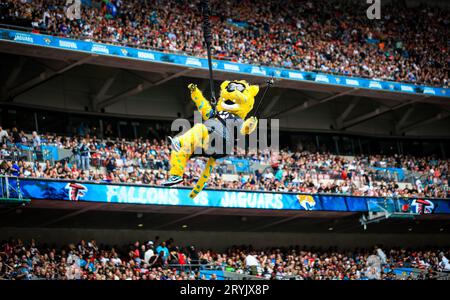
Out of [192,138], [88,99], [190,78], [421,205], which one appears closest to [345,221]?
[421,205]

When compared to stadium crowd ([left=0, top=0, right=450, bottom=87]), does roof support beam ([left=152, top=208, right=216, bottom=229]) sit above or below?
below

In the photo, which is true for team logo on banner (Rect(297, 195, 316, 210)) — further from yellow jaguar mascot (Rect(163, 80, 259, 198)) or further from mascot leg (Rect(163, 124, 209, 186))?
mascot leg (Rect(163, 124, 209, 186))

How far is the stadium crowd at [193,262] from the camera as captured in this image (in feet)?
61.4

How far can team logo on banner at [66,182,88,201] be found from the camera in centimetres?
2002

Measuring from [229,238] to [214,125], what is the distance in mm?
15009

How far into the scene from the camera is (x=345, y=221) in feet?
86.3

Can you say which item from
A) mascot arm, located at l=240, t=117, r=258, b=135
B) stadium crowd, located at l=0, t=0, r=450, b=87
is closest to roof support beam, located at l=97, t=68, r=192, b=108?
stadium crowd, located at l=0, t=0, r=450, b=87

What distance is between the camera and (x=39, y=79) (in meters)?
23.5

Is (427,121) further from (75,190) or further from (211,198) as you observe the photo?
(75,190)

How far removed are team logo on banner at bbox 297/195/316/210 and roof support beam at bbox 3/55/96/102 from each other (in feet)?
26.2

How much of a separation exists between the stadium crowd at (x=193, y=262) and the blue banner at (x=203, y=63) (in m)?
5.88

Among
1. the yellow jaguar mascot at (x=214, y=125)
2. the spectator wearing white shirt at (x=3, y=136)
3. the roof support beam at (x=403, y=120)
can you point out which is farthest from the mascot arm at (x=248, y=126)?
the roof support beam at (x=403, y=120)

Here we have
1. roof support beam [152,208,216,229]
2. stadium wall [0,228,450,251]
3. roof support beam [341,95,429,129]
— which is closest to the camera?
roof support beam [152,208,216,229]

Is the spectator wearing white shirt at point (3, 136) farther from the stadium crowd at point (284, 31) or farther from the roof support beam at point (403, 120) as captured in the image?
the roof support beam at point (403, 120)
